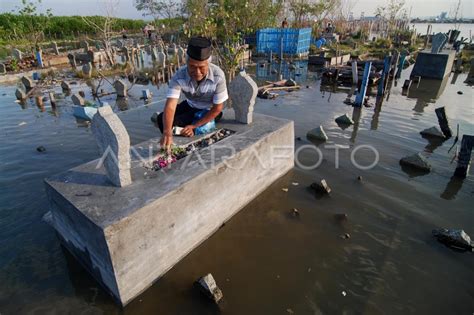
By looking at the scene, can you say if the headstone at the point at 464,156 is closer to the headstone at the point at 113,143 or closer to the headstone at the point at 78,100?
the headstone at the point at 113,143

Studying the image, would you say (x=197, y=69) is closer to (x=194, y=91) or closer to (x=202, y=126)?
(x=194, y=91)

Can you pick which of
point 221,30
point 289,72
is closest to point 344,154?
point 289,72

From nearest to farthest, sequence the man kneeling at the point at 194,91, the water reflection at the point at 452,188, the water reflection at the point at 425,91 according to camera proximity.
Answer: the man kneeling at the point at 194,91
the water reflection at the point at 452,188
the water reflection at the point at 425,91

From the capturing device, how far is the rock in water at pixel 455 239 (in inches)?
162

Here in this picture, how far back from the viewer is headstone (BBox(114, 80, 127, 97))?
12.2m

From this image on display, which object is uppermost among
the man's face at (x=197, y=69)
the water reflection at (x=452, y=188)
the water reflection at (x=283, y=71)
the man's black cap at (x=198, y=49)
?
the man's black cap at (x=198, y=49)

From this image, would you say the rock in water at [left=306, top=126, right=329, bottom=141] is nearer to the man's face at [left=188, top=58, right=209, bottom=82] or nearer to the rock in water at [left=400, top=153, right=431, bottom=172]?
the rock in water at [left=400, top=153, right=431, bottom=172]

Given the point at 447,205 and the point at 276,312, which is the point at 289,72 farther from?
the point at 276,312

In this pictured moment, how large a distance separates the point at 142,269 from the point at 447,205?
17.7 ft

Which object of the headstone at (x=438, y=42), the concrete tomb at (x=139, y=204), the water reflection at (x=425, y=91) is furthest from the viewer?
the headstone at (x=438, y=42)

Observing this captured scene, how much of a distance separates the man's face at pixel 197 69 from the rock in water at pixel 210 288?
3.00 m

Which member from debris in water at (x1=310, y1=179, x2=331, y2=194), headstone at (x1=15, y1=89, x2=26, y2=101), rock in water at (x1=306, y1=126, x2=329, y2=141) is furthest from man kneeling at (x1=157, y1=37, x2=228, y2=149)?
headstone at (x1=15, y1=89, x2=26, y2=101)

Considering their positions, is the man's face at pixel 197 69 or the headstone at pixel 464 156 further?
the headstone at pixel 464 156

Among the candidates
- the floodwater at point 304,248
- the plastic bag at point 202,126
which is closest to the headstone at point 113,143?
the floodwater at point 304,248
